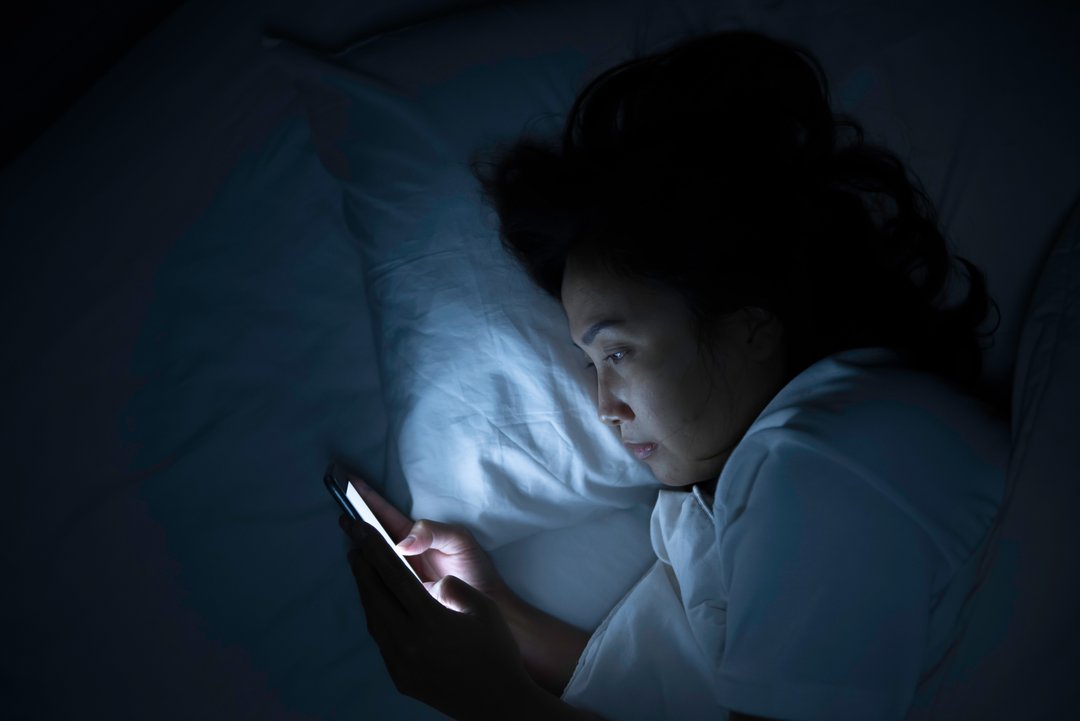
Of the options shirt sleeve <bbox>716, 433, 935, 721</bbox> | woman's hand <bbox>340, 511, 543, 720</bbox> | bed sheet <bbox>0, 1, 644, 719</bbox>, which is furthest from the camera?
bed sheet <bbox>0, 1, 644, 719</bbox>

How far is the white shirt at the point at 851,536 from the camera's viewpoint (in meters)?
0.67

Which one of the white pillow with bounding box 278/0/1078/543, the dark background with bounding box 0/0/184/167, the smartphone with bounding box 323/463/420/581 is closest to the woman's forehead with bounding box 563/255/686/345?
the white pillow with bounding box 278/0/1078/543

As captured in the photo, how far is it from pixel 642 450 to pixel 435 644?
38 centimetres

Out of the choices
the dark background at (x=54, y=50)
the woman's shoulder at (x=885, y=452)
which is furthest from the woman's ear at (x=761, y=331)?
the dark background at (x=54, y=50)

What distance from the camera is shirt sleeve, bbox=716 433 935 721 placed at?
0.67 m

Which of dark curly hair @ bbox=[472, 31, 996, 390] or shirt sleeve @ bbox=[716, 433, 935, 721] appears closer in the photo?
shirt sleeve @ bbox=[716, 433, 935, 721]

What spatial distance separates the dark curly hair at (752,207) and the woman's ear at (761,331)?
0.01 meters

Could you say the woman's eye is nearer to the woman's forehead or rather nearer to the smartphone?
the woman's forehead

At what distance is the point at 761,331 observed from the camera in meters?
0.93

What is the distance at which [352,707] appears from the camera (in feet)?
3.39

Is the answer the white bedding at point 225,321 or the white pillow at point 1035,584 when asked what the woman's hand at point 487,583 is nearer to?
the white bedding at point 225,321

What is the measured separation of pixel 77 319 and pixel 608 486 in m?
0.80

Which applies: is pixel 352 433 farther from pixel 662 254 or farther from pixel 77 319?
pixel 662 254

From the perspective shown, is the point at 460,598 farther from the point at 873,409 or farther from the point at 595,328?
the point at 873,409
